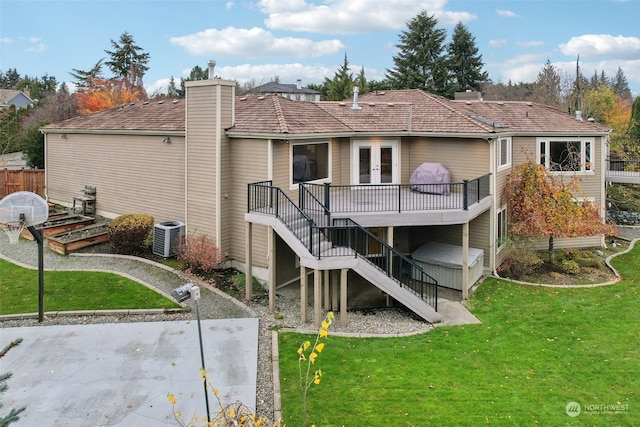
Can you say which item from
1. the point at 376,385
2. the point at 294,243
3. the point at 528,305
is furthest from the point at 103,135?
the point at 528,305

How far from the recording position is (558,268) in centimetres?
1827

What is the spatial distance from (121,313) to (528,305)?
11.7 m

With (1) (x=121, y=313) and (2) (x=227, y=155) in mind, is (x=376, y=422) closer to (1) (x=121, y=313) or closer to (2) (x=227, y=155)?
(1) (x=121, y=313)

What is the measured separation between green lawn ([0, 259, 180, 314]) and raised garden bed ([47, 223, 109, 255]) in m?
1.71

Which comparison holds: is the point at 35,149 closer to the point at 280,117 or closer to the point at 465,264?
the point at 280,117

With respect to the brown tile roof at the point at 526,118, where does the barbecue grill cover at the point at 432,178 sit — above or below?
below

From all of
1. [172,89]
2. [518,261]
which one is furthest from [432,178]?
[172,89]

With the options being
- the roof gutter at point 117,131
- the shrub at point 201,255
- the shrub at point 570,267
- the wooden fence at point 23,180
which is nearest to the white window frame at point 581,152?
the shrub at point 570,267

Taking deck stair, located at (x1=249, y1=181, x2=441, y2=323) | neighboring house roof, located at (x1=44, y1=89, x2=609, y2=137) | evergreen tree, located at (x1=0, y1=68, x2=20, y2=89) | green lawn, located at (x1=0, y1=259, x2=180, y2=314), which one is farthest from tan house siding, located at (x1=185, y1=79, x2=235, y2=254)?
evergreen tree, located at (x1=0, y1=68, x2=20, y2=89)

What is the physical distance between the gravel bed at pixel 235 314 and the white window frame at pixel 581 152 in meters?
10.2

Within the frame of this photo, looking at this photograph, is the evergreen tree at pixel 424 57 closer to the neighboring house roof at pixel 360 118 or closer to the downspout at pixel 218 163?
the neighboring house roof at pixel 360 118

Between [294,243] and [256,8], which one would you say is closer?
[294,243]

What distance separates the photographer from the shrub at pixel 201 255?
14.8 meters

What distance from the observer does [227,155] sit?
15.2 m
